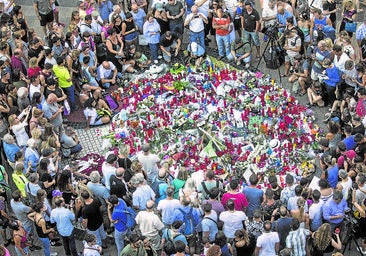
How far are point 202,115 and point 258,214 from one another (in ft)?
16.2

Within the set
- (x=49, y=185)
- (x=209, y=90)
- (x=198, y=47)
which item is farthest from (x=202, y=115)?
(x=49, y=185)

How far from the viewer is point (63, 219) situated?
40.8ft

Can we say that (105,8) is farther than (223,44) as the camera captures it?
Yes

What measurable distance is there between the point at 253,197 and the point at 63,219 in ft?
11.6

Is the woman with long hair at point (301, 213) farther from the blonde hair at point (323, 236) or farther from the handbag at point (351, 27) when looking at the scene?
the handbag at point (351, 27)

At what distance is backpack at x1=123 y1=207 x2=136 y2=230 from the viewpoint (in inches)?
493

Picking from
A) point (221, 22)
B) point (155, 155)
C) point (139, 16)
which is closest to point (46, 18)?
point (139, 16)

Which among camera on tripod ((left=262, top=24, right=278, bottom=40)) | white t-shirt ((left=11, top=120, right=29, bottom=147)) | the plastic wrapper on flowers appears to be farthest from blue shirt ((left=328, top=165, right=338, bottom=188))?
white t-shirt ((left=11, top=120, right=29, bottom=147))

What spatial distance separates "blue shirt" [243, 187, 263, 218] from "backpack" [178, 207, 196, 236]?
1183mm

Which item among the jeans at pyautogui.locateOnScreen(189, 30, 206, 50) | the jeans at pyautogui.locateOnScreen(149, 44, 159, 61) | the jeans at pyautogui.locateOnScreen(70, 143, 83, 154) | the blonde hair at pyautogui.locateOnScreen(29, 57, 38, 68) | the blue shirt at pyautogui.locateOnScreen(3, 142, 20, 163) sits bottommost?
the jeans at pyautogui.locateOnScreen(70, 143, 83, 154)

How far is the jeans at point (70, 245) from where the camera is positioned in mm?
12923

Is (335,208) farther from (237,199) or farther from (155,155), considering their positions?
(155,155)

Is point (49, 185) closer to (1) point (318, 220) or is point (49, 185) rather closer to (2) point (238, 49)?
(1) point (318, 220)

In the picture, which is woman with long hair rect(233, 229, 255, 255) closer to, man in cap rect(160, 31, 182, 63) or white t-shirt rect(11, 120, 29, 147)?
white t-shirt rect(11, 120, 29, 147)
